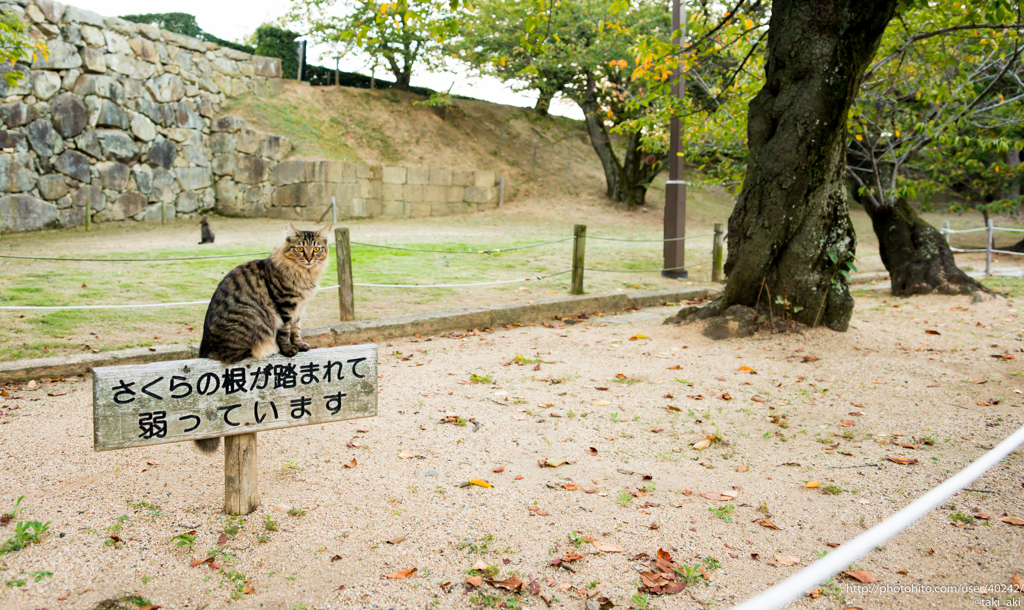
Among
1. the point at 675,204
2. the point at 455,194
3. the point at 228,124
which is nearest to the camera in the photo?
the point at 675,204

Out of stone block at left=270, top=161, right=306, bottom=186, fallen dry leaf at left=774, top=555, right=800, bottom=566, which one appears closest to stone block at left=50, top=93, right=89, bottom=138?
stone block at left=270, top=161, right=306, bottom=186

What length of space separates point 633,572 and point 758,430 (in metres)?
1.90

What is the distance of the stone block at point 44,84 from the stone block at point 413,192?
8.45 metres

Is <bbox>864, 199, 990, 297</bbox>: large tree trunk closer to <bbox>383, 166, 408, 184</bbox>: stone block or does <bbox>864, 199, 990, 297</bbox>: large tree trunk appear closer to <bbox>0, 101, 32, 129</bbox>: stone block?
<bbox>383, 166, 408, 184</bbox>: stone block

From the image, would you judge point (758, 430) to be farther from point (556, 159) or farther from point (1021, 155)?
point (556, 159)

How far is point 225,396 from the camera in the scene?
108 inches

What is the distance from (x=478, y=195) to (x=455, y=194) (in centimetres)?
86

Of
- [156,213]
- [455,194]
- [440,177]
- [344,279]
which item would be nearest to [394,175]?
[440,177]

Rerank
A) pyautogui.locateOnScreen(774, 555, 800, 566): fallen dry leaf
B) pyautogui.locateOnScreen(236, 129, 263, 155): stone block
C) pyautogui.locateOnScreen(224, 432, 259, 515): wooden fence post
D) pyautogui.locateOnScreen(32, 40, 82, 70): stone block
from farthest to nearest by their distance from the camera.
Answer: pyautogui.locateOnScreen(236, 129, 263, 155): stone block
pyautogui.locateOnScreen(32, 40, 82, 70): stone block
pyautogui.locateOnScreen(224, 432, 259, 515): wooden fence post
pyautogui.locateOnScreen(774, 555, 800, 566): fallen dry leaf

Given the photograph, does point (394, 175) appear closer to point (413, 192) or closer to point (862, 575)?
point (413, 192)

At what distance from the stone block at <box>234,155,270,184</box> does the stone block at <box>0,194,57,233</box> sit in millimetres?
4541

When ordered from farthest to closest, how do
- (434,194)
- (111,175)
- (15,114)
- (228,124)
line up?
(434,194) < (228,124) < (111,175) < (15,114)

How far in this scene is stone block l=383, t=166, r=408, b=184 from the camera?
1894cm

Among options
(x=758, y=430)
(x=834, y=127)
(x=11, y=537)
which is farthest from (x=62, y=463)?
(x=834, y=127)
